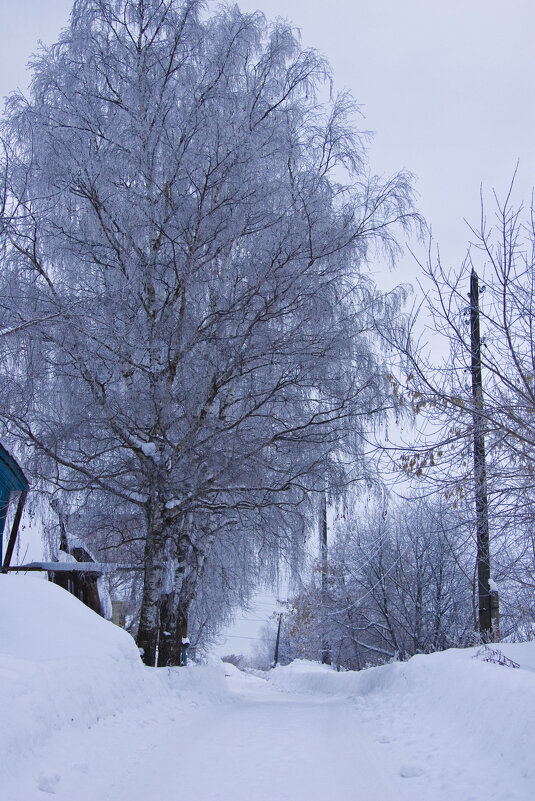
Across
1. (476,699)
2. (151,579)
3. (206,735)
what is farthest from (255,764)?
(151,579)

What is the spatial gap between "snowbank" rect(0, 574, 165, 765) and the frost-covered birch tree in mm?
3152

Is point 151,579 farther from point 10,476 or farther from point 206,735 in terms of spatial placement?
point 206,735

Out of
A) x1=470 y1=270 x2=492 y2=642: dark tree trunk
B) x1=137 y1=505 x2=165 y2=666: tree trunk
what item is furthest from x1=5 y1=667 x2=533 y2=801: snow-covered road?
x1=137 y1=505 x2=165 y2=666: tree trunk

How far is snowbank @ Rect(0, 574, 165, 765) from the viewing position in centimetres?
433

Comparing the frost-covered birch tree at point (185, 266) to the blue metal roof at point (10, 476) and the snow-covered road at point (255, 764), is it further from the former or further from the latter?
the snow-covered road at point (255, 764)

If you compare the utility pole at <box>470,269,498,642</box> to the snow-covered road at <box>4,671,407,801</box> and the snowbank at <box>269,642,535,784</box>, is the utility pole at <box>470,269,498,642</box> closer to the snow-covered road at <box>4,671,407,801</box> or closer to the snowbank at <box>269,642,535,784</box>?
the snowbank at <box>269,642,535,784</box>

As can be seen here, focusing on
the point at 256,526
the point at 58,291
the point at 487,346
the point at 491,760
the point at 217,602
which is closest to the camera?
the point at 491,760

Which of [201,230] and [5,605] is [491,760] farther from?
[201,230]

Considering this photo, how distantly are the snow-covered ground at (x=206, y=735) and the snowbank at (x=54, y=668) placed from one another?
0.02m

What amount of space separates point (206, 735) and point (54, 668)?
84.4 inches

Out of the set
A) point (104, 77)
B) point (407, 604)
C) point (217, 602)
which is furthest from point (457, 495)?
point (407, 604)

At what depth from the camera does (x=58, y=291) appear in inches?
393

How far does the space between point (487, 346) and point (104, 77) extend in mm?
7988

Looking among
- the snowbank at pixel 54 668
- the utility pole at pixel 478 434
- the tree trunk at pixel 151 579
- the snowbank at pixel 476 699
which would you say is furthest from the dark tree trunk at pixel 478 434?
the tree trunk at pixel 151 579
